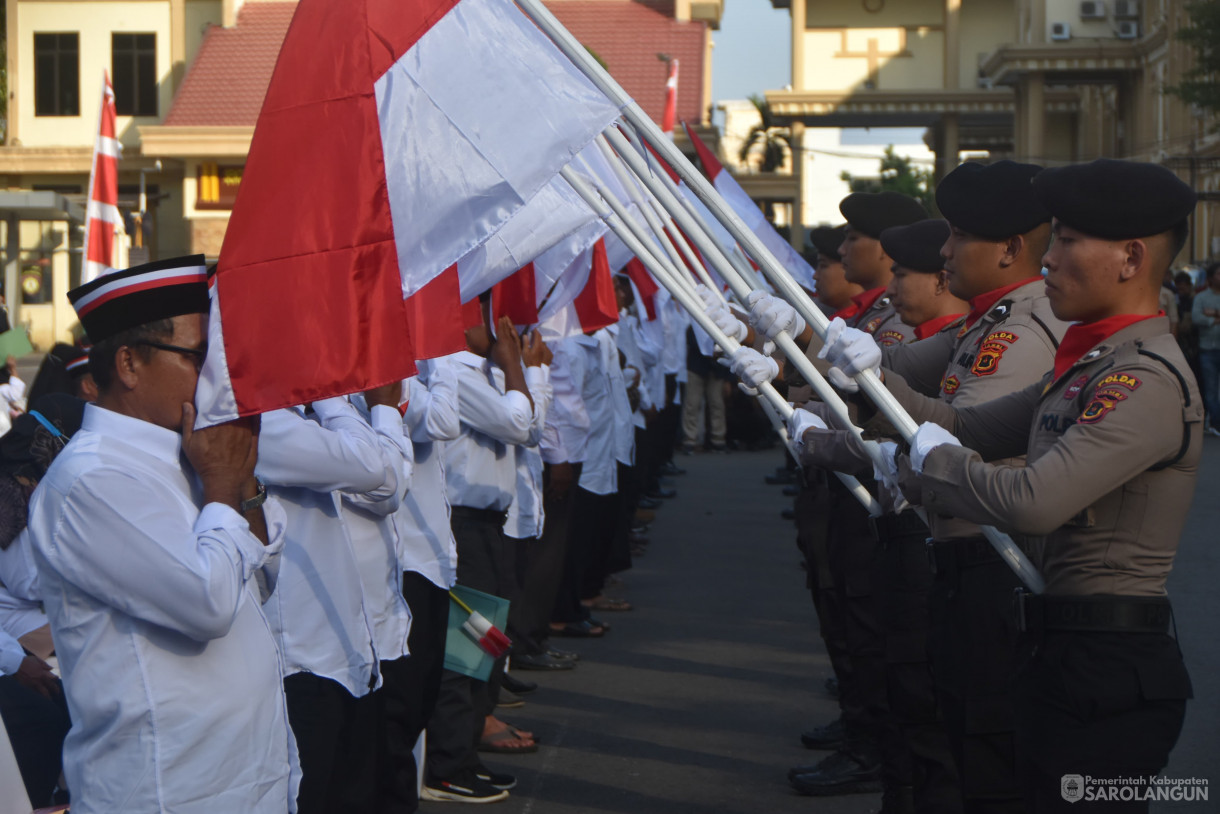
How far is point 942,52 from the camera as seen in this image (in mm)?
36250

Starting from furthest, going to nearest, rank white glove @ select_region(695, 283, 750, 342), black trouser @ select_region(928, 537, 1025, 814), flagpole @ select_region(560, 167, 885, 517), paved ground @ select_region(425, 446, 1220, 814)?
paved ground @ select_region(425, 446, 1220, 814), white glove @ select_region(695, 283, 750, 342), black trouser @ select_region(928, 537, 1025, 814), flagpole @ select_region(560, 167, 885, 517)

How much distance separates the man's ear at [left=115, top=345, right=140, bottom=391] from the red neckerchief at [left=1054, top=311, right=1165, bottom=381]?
7.02 ft

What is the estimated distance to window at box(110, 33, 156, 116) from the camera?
3294 cm

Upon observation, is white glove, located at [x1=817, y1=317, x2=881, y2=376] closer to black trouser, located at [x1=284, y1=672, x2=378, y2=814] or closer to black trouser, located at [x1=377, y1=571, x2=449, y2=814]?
black trouser, located at [x1=284, y1=672, x2=378, y2=814]

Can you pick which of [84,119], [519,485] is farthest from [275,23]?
[519,485]

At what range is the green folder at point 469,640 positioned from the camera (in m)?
5.38

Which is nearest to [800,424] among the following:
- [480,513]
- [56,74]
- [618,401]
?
[480,513]

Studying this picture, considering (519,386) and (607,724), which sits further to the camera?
(607,724)

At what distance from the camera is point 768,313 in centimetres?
351

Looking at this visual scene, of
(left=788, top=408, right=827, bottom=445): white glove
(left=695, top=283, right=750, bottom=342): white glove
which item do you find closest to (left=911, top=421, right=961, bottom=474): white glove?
(left=695, top=283, right=750, bottom=342): white glove

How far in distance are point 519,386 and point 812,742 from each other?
213 cm

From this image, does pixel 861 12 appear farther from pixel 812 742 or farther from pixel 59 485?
pixel 59 485

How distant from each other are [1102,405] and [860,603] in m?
2.70

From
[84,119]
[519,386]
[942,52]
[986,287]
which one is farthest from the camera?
[942,52]
